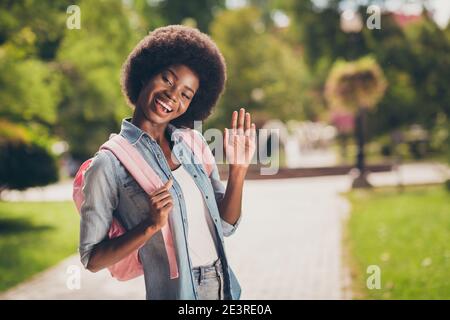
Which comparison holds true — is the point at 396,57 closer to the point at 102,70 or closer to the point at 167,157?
the point at 102,70

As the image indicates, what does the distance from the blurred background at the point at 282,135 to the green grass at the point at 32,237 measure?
0.03 meters

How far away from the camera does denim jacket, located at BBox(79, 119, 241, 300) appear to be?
79.7 inches

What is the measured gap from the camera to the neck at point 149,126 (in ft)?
7.34

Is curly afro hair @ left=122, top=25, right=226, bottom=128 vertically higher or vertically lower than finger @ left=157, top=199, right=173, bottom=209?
higher

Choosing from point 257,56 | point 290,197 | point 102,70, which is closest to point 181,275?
point 102,70

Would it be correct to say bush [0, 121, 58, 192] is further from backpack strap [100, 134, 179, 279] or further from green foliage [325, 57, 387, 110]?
green foliage [325, 57, 387, 110]

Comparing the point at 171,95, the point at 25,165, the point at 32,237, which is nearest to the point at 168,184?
the point at 171,95

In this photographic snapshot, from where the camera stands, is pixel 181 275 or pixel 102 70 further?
pixel 102 70

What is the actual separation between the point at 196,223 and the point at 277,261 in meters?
5.67

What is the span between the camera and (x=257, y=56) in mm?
21766

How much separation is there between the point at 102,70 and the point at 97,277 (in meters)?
7.25

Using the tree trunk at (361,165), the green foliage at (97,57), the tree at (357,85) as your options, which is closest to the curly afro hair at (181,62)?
the green foliage at (97,57)

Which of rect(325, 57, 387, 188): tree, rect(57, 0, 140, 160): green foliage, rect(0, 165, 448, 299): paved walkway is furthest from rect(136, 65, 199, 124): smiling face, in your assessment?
rect(325, 57, 387, 188): tree

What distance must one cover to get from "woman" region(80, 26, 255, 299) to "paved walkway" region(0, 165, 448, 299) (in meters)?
3.82
